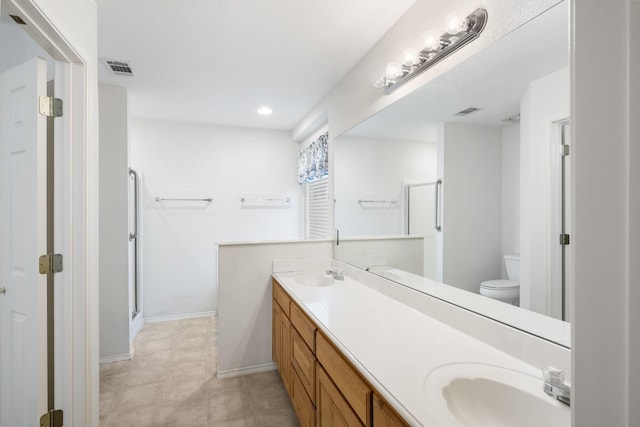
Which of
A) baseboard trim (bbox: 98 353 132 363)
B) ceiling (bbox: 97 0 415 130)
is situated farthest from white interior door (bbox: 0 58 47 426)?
baseboard trim (bbox: 98 353 132 363)

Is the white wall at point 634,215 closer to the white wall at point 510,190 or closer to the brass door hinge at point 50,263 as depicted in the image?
the white wall at point 510,190

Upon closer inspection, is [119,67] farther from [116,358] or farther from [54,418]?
[116,358]

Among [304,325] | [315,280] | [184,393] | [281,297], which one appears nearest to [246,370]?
[184,393]

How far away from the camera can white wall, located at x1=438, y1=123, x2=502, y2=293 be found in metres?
1.24

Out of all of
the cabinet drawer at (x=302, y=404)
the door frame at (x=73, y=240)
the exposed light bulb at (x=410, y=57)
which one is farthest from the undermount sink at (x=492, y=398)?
the door frame at (x=73, y=240)

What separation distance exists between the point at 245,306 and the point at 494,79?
226 centimetres

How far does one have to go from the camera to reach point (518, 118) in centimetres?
113

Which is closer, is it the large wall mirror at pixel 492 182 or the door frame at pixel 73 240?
the large wall mirror at pixel 492 182

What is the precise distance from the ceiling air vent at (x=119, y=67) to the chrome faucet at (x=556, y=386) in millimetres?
3078

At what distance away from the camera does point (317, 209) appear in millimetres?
3697

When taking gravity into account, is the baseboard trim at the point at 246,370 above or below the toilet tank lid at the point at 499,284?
below

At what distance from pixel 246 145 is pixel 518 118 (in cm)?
354

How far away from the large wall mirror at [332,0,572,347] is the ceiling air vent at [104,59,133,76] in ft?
6.68

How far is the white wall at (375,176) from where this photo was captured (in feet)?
5.64
